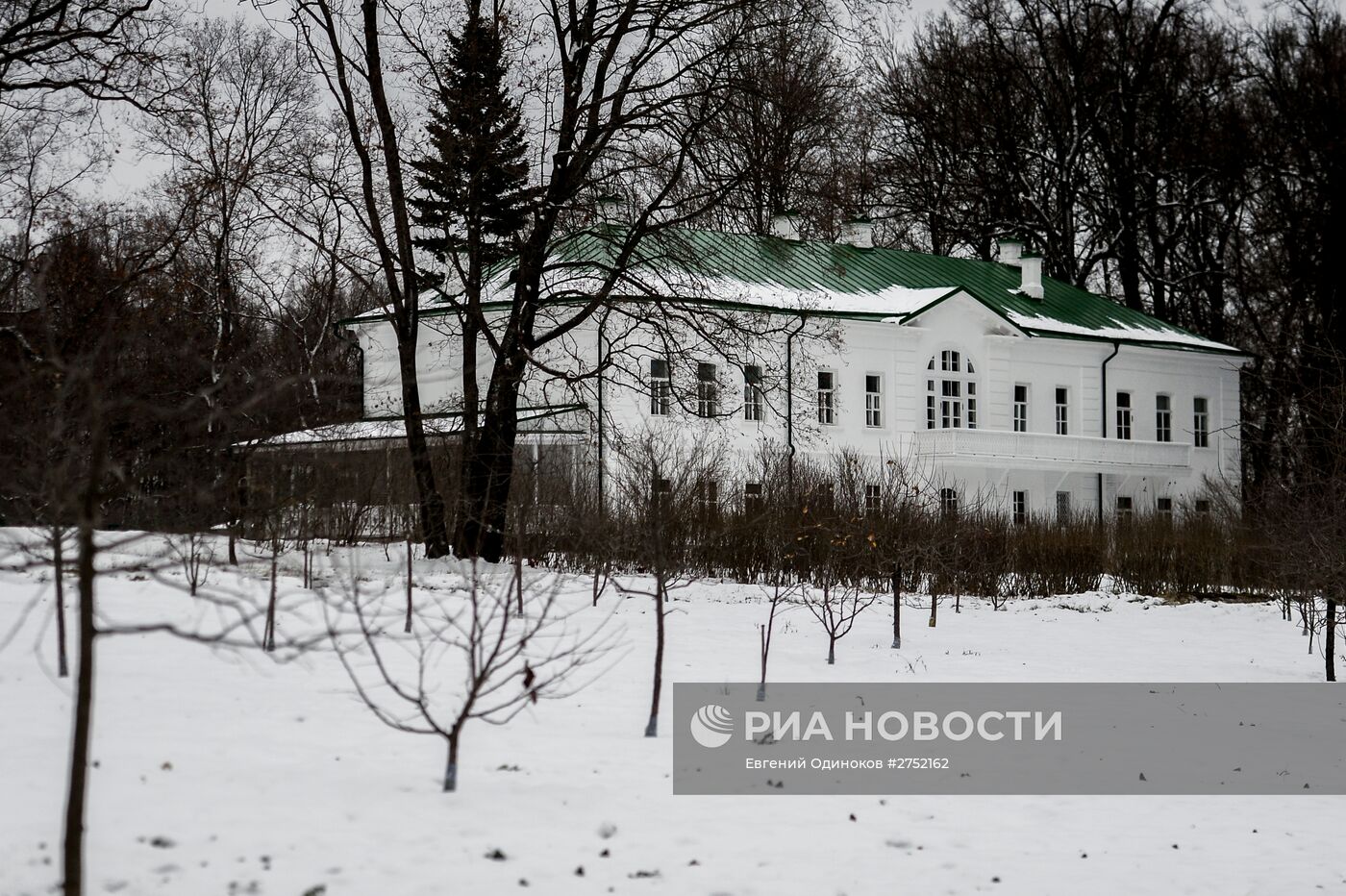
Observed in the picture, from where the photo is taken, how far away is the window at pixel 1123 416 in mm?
43312

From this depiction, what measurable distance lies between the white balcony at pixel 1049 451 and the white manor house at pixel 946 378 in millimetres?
49

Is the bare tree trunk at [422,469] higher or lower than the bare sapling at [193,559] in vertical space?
higher

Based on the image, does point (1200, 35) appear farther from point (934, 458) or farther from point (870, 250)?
point (934, 458)

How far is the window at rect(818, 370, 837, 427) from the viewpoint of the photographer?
124 ft

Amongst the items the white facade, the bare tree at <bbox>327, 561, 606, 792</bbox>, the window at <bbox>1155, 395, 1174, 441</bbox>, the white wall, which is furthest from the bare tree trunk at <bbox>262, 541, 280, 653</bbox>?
the window at <bbox>1155, 395, 1174, 441</bbox>

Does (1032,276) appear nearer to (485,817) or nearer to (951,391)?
(951,391)

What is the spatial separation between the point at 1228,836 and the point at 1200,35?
41.7 m

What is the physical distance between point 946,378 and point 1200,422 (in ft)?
32.5

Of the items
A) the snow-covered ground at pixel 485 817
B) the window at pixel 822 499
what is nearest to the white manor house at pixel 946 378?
the window at pixel 822 499

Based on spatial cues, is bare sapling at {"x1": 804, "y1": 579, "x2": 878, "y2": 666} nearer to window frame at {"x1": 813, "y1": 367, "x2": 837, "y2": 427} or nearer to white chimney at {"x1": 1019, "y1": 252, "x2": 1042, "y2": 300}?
window frame at {"x1": 813, "y1": 367, "x2": 837, "y2": 427}

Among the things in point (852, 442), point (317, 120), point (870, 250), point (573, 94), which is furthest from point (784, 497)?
point (870, 250)

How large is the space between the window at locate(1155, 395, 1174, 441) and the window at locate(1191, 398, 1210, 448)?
0.74m

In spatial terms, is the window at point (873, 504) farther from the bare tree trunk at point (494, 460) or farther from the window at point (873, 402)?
the window at point (873, 402)

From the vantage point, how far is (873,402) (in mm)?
38812
